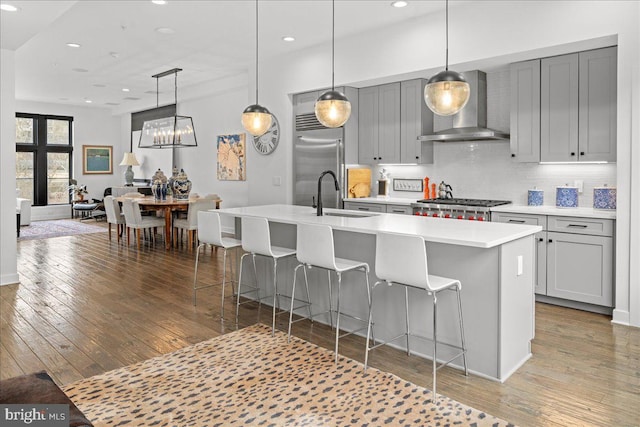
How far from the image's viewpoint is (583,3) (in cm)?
409

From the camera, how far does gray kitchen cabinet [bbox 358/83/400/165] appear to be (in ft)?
19.7

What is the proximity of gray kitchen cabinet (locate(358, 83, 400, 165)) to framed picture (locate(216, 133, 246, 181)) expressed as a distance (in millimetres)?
3327

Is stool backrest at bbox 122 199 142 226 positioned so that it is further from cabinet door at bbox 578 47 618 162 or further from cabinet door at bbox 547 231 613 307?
cabinet door at bbox 578 47 618 162

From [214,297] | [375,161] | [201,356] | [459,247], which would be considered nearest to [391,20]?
[375,161]

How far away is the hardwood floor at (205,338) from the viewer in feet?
8.73

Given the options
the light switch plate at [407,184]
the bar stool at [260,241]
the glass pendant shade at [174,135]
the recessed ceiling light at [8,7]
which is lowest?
the bar stool at [260,241]

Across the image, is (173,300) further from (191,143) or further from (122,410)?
(191,143)

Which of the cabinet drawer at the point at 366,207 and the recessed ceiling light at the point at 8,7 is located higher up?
the recessed ceiling light at the point at 8,7

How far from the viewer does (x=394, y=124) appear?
19.8 ft

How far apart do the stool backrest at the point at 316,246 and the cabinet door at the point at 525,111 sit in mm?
2691

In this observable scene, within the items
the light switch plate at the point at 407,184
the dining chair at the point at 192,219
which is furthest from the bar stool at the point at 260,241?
the dining chair at the point at 192,219

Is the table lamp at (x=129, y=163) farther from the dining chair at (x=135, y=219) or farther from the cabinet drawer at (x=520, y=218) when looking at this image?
the cabinet drawer at (x=520, y=218)

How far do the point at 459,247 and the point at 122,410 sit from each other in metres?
2.22

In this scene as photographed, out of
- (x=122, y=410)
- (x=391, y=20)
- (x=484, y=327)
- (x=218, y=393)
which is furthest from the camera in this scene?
(x=391, y=20)
